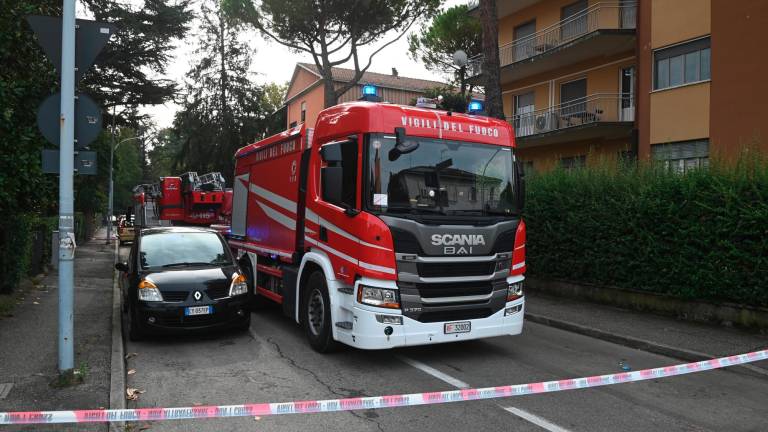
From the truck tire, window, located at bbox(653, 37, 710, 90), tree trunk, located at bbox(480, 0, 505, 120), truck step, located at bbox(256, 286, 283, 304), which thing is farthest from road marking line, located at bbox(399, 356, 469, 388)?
window, located at bbox(653, 37, 710, 90)

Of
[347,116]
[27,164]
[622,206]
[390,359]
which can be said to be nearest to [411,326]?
[390,359]

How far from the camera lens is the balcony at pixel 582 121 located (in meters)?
20.1

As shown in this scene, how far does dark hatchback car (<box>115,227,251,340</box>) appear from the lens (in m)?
7.43

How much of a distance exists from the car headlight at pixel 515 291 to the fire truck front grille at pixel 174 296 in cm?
419

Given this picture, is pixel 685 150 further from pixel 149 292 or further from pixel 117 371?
pixel 117 371

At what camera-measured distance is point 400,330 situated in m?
6.19

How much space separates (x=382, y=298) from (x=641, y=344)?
4.16 meters

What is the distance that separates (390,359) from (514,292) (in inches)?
67.8

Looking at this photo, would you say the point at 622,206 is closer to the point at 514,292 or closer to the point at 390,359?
the point at 514,292

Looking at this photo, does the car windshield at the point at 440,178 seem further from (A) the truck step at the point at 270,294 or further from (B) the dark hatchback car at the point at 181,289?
(A) the truck step at the point at 270,294

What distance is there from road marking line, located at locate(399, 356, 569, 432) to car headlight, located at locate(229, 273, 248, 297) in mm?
2505

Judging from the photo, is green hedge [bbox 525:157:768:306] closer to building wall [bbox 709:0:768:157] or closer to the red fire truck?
the red fire truck

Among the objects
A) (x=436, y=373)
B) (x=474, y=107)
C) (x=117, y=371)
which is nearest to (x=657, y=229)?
(x=474, y=107)

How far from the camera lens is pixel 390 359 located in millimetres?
6949
